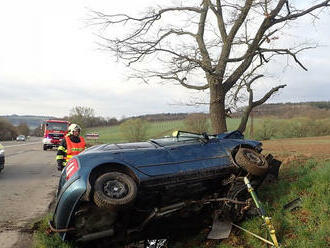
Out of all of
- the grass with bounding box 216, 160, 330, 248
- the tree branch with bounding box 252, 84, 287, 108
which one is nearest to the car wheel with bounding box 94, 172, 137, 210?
the grass with bounding box 216, 160, 330, 248

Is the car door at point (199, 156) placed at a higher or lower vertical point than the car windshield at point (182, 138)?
lower

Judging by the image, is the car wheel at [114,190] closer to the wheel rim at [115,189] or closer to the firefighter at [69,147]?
the wheel rim at [115,189]

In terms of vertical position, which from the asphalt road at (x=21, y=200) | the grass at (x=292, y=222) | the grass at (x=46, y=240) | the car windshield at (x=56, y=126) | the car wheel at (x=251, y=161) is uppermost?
the car windshield at (x=56, y=126)

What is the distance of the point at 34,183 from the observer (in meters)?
9.71

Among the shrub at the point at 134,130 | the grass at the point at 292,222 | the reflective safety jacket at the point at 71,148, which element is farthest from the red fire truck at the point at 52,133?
the grass at the point at 292,222

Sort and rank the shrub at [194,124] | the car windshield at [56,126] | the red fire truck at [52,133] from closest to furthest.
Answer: the shrub at [194,124] < the red fire truck at [52,133] < the car windshield at [56,126]

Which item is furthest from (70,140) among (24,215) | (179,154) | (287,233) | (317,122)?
(317,122)

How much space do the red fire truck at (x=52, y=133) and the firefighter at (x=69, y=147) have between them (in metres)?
19.7

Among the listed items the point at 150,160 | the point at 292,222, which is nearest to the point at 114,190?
the point at 150,160

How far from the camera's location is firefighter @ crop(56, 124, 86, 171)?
7176 millimetres

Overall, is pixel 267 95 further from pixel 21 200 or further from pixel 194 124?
pixel 194 124

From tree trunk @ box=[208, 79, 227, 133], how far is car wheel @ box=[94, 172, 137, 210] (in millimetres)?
4959

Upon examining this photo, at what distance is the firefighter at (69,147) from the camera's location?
23.5 feet

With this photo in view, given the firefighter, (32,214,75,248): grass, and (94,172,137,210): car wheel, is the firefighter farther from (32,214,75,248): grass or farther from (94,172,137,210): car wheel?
(94,172,137,210): car wheel
